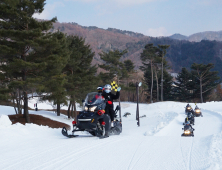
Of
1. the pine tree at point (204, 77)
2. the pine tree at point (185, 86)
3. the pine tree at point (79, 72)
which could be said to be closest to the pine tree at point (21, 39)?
the pine tree at point (79, 72)

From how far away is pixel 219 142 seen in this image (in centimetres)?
700

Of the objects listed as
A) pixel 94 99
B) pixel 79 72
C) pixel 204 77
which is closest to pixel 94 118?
pixel 94 99

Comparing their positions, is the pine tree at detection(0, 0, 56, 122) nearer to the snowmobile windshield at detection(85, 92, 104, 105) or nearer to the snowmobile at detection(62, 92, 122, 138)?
the snowmobile windshield at detection(85, 92, 104, 105)

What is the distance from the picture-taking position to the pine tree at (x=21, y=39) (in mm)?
18688

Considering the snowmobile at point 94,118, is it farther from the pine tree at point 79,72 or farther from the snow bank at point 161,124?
the pine tree at point 79,72

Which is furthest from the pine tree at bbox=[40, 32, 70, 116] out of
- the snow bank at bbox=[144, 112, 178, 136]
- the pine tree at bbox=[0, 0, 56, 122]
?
the snow bank at bbox=[144, 112, 178, 136]

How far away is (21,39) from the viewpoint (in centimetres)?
1950

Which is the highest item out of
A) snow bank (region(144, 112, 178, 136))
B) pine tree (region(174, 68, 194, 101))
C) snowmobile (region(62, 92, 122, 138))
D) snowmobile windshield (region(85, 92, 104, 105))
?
pine tree (region(174, 68, 194, 101))

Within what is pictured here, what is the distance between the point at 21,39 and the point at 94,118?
40.6ft

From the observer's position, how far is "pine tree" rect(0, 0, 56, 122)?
18688mm

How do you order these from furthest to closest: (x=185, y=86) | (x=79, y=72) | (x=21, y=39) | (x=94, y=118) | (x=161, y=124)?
(x=185, y=86) < (x=79, y=72) < (x=161, y=124) < (x=21, y=39) < (x=94, y=118)

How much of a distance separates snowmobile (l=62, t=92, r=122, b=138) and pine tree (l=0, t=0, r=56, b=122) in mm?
9724

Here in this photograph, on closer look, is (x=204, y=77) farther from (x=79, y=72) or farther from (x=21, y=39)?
(x=21, y=39)

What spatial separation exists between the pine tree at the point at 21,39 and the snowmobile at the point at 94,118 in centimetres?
972
